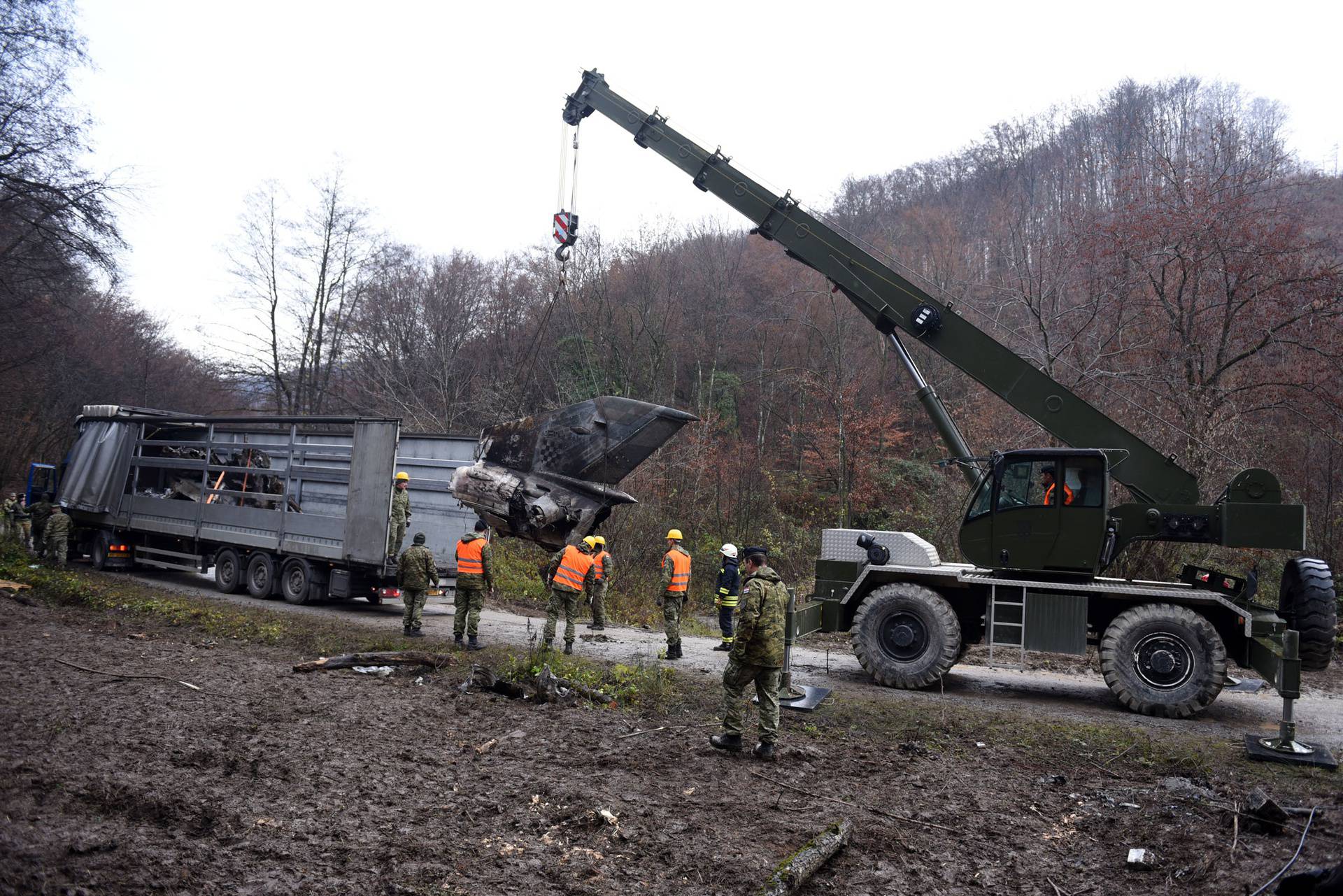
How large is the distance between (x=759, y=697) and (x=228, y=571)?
12.7 meters

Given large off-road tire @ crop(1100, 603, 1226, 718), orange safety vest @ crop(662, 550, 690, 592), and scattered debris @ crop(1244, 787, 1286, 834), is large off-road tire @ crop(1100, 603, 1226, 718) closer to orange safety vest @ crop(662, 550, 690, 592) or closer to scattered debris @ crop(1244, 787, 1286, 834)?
scattered debris @ crop(1244, 787, 1286, 834)

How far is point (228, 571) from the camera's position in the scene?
16109 mm

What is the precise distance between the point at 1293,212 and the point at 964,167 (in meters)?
21.9

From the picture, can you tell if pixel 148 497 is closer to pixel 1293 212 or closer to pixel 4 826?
pixel 4 826

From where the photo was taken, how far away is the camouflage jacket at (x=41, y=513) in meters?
19.2

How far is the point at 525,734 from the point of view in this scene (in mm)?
7574

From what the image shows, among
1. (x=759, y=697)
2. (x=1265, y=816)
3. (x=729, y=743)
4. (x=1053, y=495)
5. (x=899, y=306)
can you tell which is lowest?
(x=729, y=743)

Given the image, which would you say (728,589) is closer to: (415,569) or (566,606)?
(566,606)

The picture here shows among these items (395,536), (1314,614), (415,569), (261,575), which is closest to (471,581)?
(415,569)

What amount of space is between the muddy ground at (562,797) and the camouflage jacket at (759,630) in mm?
847

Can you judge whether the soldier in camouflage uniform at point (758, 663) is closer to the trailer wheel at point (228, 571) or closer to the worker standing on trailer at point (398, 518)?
the worker standing on trailer at point (398, 518)

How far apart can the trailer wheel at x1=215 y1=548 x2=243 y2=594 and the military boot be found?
12.0 m

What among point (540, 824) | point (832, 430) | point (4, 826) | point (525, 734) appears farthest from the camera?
point (832, 430)

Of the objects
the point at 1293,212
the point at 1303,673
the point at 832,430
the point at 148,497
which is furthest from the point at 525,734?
the point at 1293,212
